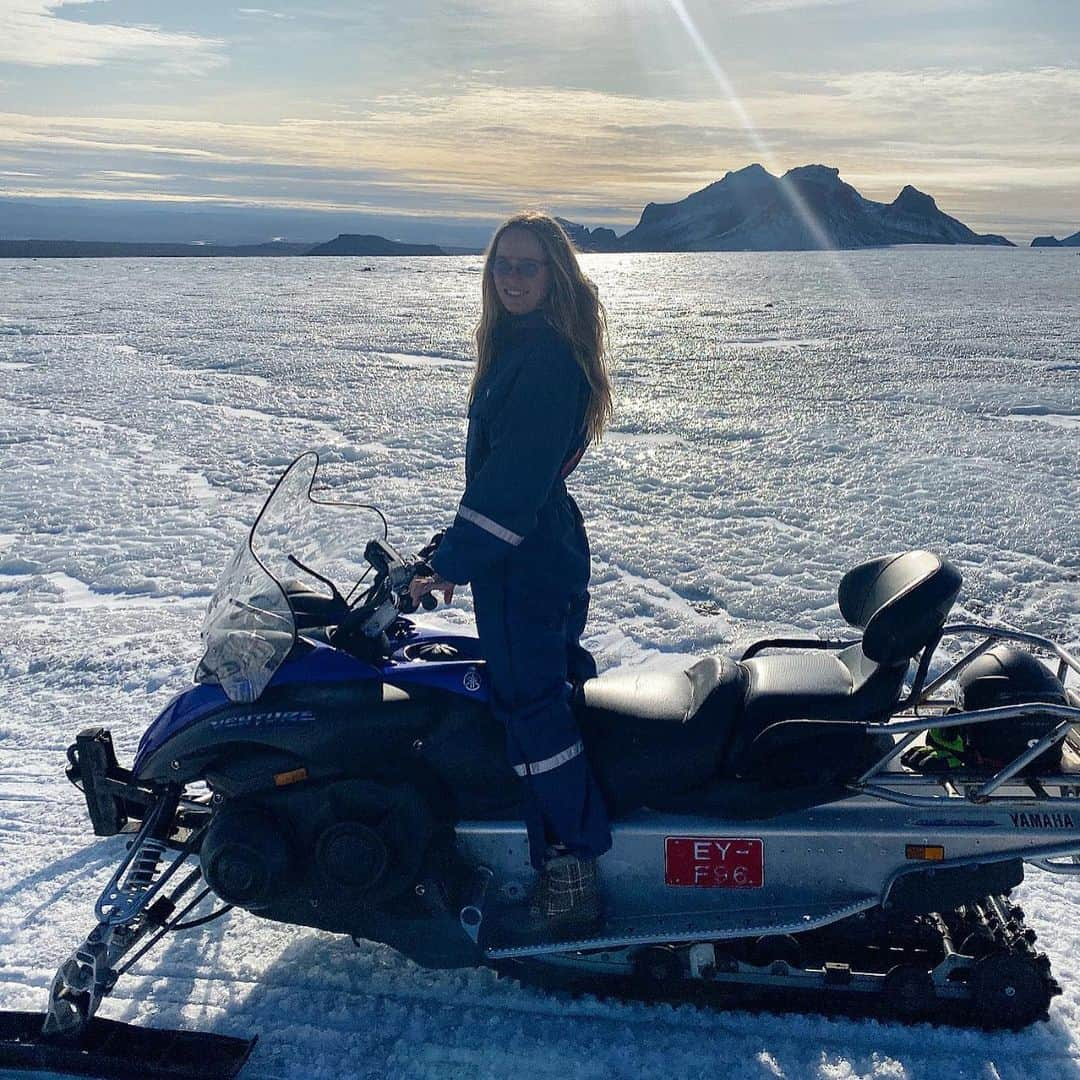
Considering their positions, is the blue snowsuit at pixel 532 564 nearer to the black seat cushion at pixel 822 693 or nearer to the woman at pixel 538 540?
the woman at pixel 538 540

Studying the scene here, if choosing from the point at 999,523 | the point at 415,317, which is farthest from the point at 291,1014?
the point at 415,317

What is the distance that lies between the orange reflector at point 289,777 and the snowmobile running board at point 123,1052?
61 cm

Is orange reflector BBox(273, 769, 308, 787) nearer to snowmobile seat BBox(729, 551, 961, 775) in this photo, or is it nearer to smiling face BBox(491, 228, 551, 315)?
snowmobile seat BBox(729, 551, 961, 775)

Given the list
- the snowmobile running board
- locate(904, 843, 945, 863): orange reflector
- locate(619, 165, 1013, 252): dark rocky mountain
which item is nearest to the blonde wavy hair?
locate(904, 843, 945, 863): orange reflector

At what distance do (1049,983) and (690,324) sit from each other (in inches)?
642

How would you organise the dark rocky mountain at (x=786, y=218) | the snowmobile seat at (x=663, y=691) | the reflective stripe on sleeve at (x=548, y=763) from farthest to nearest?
the dark rocky mountain at (x=786, y=218) → the snowmobile seat at (x=663, y=691) → the reflective stripe on sleeve at (x=548, y=763)

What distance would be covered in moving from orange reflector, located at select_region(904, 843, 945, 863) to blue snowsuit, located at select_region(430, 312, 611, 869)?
73 cm

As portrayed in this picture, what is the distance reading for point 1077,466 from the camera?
7.44m

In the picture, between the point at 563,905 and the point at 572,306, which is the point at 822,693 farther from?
the point at 572,306

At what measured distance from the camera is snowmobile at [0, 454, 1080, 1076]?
2.52 m

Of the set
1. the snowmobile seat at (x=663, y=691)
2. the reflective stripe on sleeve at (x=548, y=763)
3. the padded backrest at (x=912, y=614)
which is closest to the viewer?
the padded backrest at (x=912, y=614)

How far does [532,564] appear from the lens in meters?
2.50

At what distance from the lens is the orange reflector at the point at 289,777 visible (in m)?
2.61

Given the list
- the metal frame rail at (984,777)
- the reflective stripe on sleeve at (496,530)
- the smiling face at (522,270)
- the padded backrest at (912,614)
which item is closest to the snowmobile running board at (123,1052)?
the reflective stripe on sleeve at (496,530)
